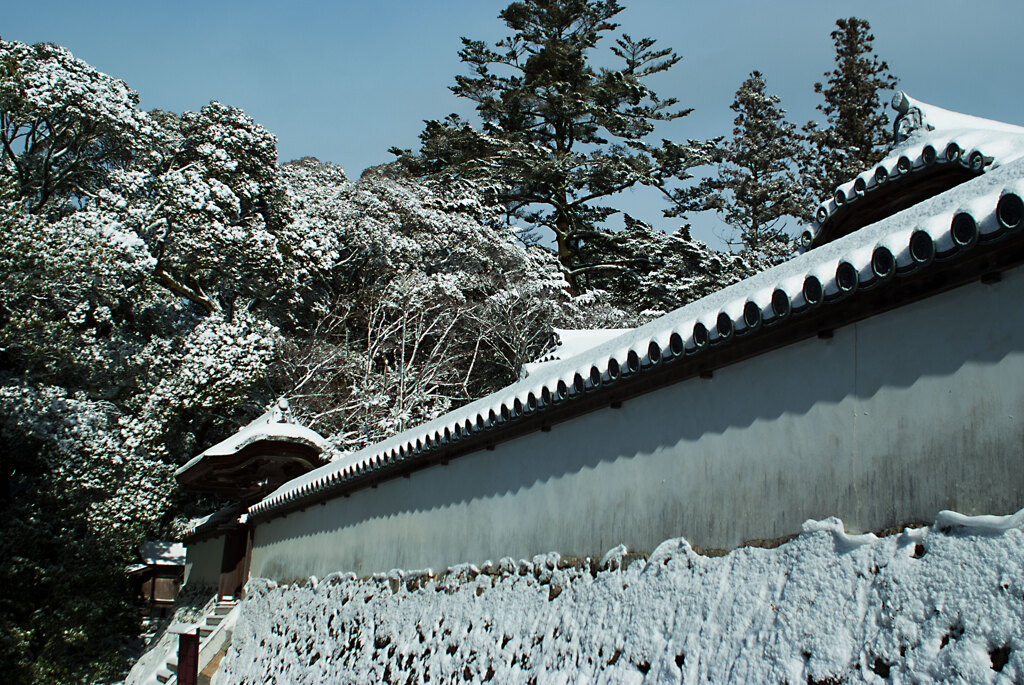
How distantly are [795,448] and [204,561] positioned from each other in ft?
46.6

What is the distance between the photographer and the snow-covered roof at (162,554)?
22516 millimetres

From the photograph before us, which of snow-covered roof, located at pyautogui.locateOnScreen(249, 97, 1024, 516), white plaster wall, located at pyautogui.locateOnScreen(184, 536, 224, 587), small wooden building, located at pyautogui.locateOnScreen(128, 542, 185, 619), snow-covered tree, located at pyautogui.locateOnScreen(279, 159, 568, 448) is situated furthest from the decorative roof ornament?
small wooden building, located at pyautogui.locateOnScreen(128, 542, 185, 619)

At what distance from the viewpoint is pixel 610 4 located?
27.8 meters

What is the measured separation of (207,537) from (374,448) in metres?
7.94

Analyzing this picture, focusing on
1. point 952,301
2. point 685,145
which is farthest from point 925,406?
point 685,145

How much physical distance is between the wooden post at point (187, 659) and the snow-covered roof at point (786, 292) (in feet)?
12.8

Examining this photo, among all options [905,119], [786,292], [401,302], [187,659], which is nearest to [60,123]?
[401,302]

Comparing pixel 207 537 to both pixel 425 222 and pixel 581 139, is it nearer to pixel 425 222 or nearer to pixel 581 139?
pixel 425 222

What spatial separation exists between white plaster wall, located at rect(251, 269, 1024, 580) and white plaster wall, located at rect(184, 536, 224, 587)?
29.9ft

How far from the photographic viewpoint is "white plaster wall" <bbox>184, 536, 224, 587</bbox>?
15.0 m

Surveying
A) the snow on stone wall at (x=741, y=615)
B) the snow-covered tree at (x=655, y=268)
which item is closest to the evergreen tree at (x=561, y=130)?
the snow-covered tree at (x=655, y=268)

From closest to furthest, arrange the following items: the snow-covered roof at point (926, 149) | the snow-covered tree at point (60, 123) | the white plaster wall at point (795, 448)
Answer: the white plaster wall at point (795, 448)
the snow-covered roof at point (926, 149)
the snow-covered tree at point (60, 123)

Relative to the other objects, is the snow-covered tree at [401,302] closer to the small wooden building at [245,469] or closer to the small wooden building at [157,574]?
the small wooden building at [245,469]

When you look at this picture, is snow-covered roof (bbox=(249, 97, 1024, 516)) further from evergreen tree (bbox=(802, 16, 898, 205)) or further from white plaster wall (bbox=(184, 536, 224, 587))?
evergreen tree (bbox=(802, 16, 898, 205))
